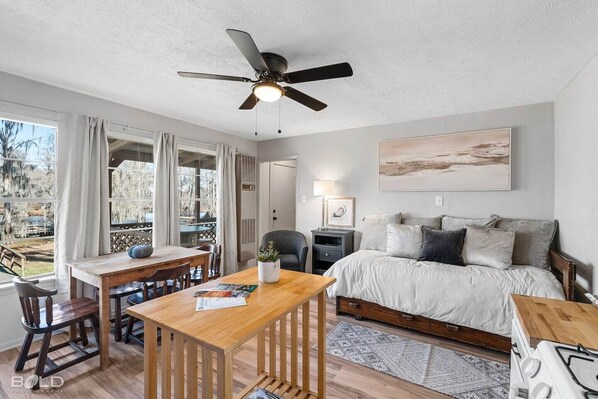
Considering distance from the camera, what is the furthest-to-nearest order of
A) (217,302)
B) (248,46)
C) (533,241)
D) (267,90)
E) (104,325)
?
(533,241) → (104,325) → (267,90) → (248,46) → (217,302)

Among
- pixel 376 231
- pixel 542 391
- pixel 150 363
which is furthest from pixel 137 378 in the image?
pixel 376 231

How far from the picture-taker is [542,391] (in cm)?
87

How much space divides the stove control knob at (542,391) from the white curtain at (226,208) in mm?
3939

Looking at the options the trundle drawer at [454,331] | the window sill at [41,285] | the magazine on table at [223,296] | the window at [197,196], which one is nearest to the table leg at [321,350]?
the magazine on table at [223,296]

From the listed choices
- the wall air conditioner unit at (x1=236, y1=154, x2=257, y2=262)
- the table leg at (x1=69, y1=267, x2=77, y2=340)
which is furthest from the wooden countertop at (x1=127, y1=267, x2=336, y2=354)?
the wall air conditioner unit at (x1=236, y1=154, x2=257, y2=262)

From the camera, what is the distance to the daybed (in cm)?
231

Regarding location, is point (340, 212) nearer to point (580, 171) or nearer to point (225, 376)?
point (580, 171)

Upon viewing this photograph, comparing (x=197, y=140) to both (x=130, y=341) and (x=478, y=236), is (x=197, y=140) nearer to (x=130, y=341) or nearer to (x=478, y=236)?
(x=130, y=341)

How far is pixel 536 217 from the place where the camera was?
3131mm

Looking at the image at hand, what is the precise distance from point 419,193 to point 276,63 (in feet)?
8.75

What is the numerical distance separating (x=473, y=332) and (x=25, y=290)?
3.55 m

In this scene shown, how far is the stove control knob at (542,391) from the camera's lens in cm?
84

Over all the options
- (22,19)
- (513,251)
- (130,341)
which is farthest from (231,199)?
(513,251)

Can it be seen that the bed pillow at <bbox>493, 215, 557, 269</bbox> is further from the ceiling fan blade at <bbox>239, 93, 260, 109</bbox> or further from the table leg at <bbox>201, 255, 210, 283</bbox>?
the table leg at <bbox>201, 255, 210, 283</bbox>
